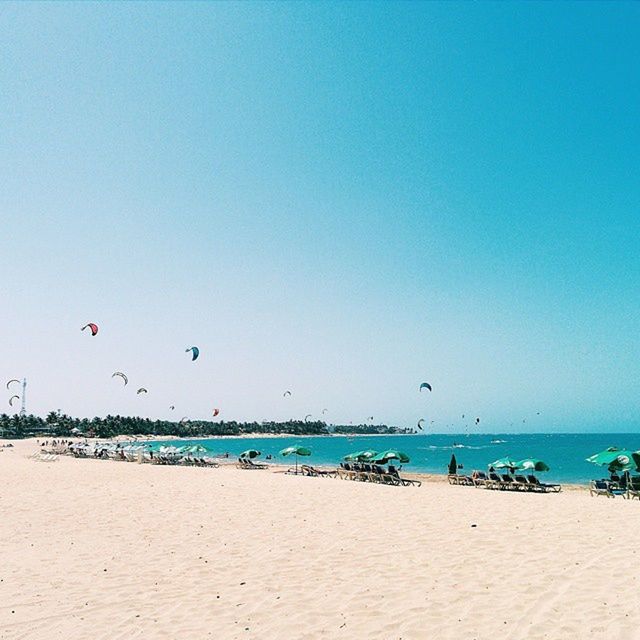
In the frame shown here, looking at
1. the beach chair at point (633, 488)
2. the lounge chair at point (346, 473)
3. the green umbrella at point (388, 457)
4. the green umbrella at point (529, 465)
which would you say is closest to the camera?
the beach chair at point (633, 488)

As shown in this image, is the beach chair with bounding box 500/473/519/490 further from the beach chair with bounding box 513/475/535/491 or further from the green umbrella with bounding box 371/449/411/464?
the green umbrella with bounding box 371/449/411/464

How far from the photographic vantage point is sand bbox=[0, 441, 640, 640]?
6078 millimetres

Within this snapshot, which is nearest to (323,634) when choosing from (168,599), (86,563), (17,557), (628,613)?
(168,599)

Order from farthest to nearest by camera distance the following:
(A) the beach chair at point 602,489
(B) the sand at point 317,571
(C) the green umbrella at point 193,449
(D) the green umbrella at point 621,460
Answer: (C) the green umbrella at point 193,449 → (A) the beach chair at point 602,489 → (D) the green umbrella at point 621,460 → (B) the sand at point 317,571

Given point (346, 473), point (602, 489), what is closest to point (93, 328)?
point (346, 473)

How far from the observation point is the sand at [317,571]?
608cm

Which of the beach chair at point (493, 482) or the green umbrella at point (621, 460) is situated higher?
the green umbrella at point (621, 460)

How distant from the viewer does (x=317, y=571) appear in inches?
322

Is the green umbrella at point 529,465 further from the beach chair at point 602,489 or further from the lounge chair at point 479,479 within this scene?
the beach chair at point 602,489

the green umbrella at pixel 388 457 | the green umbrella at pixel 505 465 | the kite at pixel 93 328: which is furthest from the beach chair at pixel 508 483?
the kite at pixel 93 328

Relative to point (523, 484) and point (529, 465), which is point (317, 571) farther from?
point (529, 465)

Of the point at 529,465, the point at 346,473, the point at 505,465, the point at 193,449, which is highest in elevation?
the point at 529,465

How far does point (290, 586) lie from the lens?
7.47 m

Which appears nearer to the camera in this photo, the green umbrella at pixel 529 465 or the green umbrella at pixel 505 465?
the green umbrella at pixel 529 465
